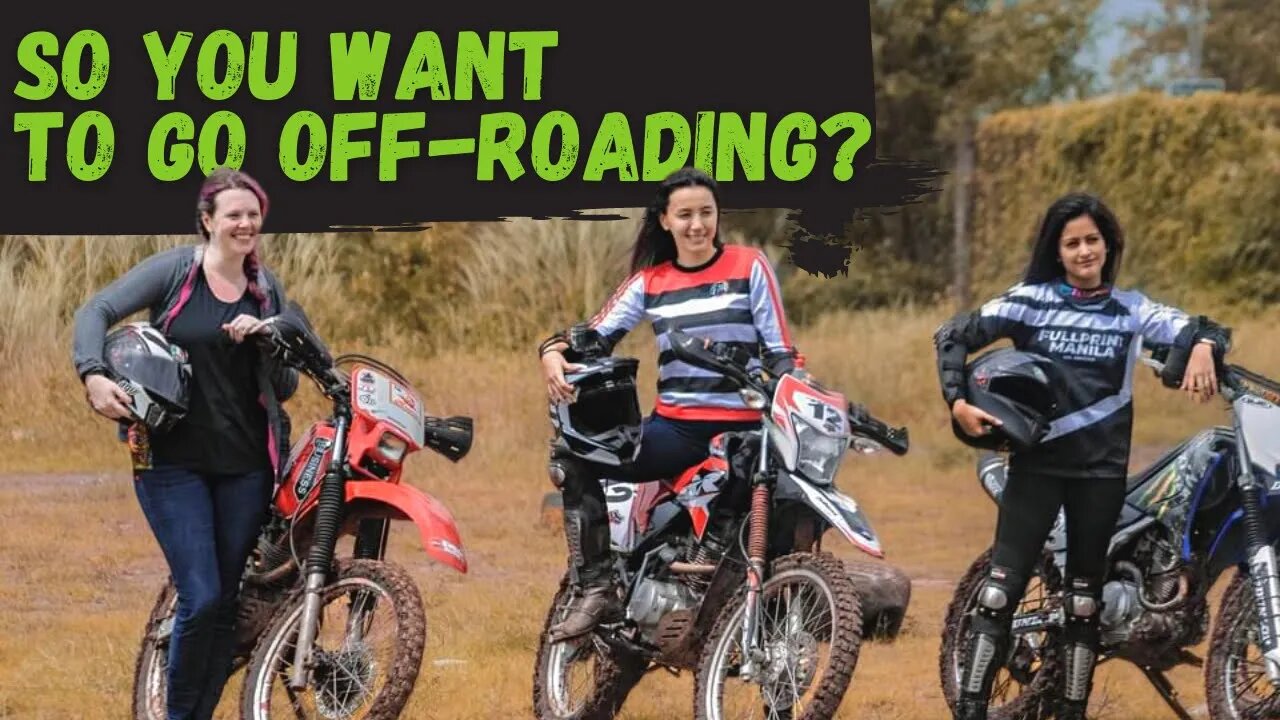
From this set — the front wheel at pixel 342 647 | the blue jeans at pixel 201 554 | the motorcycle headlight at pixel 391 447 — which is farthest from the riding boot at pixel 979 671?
the blue jeans at pixel 201 554

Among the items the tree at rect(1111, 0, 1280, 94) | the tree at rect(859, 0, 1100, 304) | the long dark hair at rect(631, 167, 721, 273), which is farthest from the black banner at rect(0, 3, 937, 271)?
the tree at rect(1111, 0, 1280, 94)

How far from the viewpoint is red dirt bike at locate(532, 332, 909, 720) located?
688 centimetres

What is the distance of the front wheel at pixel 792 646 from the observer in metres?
6.66

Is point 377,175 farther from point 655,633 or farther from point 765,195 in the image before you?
point 655,633

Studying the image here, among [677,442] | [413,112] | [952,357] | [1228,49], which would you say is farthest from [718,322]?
[1228,49]

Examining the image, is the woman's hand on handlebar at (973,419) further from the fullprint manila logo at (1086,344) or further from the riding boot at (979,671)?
the riding boot at (979,671)

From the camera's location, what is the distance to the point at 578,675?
26.3 feet

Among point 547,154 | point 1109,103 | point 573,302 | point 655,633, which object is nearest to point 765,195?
point 573,302

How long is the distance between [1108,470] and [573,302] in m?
12.8

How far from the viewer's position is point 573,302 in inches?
778

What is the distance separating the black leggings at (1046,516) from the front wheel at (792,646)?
650 mm

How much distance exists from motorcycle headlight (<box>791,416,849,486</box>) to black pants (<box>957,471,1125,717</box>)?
63cm

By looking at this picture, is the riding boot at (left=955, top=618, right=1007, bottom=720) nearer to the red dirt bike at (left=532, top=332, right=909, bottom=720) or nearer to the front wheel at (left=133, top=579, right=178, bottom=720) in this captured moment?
the red dirt bike at (left=532, top=332, right=909, bottom=720)

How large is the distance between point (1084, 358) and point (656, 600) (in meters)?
1.59
